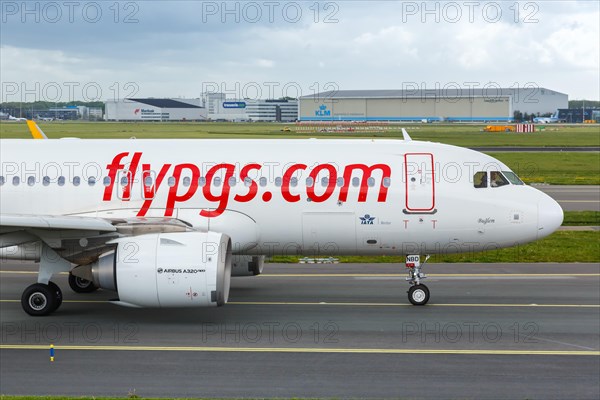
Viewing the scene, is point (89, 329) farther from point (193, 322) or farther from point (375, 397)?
point (375, 397)

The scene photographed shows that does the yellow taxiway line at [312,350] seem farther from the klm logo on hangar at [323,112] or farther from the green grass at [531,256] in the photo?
the klm logo on hangar at [323,112]

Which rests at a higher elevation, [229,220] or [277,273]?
[229,220]

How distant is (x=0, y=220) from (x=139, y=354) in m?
4.38

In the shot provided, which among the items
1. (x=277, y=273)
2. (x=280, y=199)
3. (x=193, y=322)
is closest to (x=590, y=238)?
(x=277, y=273)

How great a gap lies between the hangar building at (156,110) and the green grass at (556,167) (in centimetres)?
4213

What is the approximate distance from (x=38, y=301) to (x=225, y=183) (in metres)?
4.97

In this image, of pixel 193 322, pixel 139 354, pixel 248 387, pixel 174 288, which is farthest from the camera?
pixel 193 322

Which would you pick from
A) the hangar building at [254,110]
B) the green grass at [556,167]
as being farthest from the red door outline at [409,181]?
the hangar building at [254,110]

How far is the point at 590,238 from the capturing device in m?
29.4

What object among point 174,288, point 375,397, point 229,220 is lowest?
point 375,397

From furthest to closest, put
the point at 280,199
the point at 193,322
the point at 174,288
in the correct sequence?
the point at 280,199, the point at 193,322, the point at 174,288

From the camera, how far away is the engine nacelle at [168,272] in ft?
54.9

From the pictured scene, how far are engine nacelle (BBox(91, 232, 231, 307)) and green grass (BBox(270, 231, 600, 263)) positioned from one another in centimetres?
942

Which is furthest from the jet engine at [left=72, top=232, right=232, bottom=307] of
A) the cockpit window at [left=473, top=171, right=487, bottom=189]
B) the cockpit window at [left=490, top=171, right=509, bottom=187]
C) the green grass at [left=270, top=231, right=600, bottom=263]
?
the green grass at [left=270, top=231, right=600, bottom=263]
